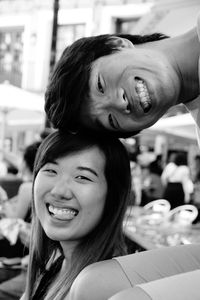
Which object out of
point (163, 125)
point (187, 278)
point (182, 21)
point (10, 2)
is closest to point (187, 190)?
point (163, 125)

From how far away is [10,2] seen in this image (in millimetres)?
21453

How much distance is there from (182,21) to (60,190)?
5130 millimetres

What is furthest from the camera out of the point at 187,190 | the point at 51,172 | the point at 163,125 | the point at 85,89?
the point at 163,125

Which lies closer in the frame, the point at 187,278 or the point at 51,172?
the point at 187,278

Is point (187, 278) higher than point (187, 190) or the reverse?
higher

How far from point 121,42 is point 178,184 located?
5.43 meters

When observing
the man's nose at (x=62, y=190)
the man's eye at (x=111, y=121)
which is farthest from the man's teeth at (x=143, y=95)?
the man's nose at (x=62, y=190)

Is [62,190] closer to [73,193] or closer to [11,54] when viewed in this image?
[73,193]

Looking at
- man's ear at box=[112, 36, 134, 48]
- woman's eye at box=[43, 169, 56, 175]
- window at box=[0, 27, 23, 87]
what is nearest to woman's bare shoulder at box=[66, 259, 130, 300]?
woman's eye at box=[43, 169, 56, 175]

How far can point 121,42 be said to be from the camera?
1.86 metres

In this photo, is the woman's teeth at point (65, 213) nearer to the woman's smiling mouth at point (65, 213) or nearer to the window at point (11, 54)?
the woman's smiling mouth at point (65, 213)

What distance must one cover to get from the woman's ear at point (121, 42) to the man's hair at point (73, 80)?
0.01m

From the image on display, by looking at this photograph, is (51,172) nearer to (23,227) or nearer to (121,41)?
Answer: (121,41)

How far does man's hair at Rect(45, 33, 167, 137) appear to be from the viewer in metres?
1.78
